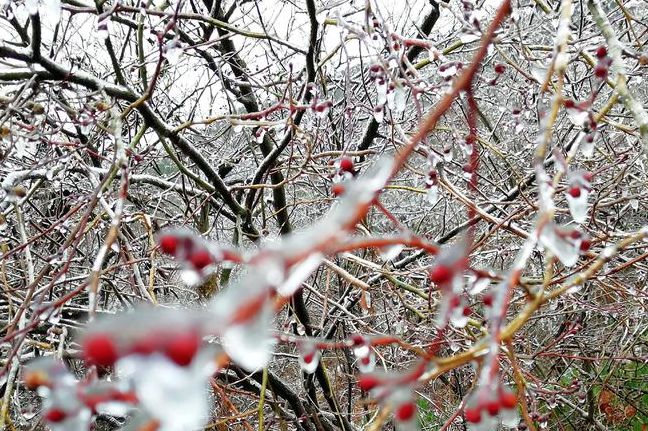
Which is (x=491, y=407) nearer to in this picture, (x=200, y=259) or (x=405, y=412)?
(x=405, y=412)

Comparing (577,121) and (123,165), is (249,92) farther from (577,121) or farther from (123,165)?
(577,121)

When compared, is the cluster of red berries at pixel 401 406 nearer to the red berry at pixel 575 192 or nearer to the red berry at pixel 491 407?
the red berry at pixel 491 407

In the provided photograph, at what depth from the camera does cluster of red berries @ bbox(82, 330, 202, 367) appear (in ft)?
1.07

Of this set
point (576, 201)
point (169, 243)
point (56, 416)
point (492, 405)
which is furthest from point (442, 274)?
point (576, 201)

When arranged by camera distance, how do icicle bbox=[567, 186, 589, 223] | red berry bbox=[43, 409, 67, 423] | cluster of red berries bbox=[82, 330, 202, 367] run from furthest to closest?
1. icicle bbox=[567, 186, 589, 223]
2. red berry bbox=[43, 409, 67, 423]
3. cluster of red berries bbox=[82, 330, 202, 367]

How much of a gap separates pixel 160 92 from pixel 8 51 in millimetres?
2520

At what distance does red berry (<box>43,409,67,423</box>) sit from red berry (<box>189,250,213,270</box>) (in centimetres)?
16

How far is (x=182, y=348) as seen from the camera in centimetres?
33

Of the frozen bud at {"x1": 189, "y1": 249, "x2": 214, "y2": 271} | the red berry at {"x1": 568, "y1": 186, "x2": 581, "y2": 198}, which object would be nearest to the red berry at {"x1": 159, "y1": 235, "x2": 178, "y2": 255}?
the frozen bud at {"x1": 189, "y1": 249, "x2": 214, "y2": 271}

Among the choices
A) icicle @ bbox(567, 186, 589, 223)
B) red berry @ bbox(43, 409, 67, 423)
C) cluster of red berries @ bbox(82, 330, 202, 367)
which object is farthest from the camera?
icicle @ bbox(567, 186, 589, 223)

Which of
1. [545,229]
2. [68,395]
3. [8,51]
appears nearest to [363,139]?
[8,51]

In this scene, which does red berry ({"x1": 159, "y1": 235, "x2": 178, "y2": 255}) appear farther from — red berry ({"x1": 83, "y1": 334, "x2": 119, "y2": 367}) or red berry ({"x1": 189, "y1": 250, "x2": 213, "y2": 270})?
red berry ({"x1": 83, "y1": 334, "x2": 119, "y2": 367})

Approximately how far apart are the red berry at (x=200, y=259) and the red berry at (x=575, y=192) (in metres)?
0.70

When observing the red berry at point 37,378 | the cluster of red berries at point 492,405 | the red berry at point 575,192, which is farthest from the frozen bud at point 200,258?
the red berry at point 575,192
